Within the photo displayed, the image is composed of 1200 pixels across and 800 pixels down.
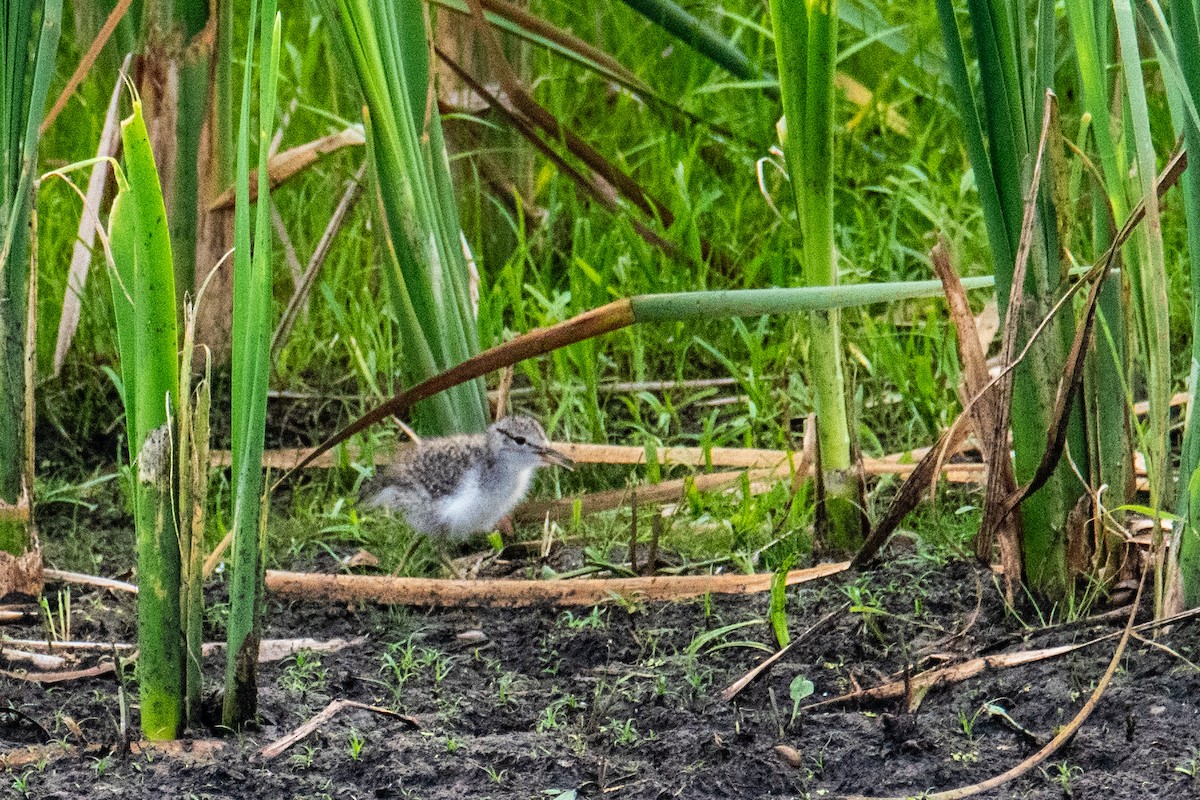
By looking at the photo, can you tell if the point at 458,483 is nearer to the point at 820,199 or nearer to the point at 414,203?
the point at 414,203

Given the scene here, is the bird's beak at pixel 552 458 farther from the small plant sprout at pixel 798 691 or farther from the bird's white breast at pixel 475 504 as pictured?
the small plant sprout at pixel 798 691

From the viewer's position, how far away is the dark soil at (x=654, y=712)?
2.22 m

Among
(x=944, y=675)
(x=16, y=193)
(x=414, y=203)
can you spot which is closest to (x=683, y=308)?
(x=944, y=675)

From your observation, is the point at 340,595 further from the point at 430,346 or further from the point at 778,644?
the point at 778,644

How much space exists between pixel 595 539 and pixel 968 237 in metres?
2.01

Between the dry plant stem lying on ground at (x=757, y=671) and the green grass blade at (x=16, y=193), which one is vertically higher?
the green grass blade at (x=16, y=193)

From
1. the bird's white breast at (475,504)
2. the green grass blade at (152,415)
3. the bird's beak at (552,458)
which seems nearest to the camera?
the green grass blade at (152,415)

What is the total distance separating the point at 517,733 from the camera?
8.10 ft

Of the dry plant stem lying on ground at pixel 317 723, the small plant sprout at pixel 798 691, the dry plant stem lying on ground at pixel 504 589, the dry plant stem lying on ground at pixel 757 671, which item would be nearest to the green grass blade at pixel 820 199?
the dry plant stem lying on ground at pixel 504 589

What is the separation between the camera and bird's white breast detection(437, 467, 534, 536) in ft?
11.4

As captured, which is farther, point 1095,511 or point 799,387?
point 799,387

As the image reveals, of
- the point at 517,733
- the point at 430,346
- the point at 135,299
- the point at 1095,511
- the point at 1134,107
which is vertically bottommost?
the point at 517,733

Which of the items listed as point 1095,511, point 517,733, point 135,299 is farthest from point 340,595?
point 1095,511

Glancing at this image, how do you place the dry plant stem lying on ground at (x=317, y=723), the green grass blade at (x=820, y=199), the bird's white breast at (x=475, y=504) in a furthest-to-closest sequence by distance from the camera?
the bird's white breast at (x=475, y=504)
the green grass blade at (x=820, y=199)
the dry plant stem lying on ground at (x=317, y=723)
